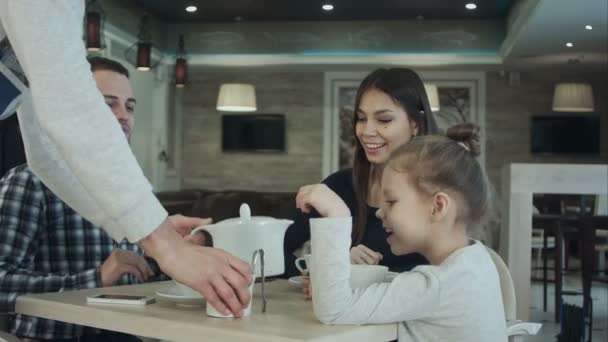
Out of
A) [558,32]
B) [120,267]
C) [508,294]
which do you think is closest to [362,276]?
[508,294]

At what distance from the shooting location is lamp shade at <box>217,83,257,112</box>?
10.5 meters

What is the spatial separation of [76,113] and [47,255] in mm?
917

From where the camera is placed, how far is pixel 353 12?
33.8 ft

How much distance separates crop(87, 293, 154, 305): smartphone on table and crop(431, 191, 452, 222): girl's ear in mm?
507

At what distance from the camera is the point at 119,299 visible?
1354 millimetres

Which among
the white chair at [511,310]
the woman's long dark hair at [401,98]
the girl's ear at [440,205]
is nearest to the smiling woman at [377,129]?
the woman's long dark hair at [401,98]

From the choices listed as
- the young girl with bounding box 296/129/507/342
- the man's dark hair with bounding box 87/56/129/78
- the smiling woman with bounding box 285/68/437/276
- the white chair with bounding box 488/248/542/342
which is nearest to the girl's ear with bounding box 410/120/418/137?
the smiling woman with bounding box 285/68/437/276

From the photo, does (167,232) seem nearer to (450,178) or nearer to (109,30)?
(450,178)

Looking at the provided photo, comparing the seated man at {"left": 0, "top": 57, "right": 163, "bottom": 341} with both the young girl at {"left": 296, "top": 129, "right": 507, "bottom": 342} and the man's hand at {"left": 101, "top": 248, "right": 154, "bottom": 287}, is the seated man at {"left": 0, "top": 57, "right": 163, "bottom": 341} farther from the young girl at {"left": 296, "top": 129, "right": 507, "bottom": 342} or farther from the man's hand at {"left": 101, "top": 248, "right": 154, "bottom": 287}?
the young girl at {"left": 296, "top": 129, "right": 507, "bottom": 342}

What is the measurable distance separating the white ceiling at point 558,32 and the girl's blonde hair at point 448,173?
634 cm

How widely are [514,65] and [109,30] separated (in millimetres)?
5327

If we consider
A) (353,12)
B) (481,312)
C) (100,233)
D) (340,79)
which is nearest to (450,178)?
(481,312)

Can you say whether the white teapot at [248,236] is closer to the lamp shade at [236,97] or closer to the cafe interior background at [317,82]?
the cafe interior background at [317,82]

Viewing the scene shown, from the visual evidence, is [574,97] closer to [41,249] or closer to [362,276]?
[41,249]
